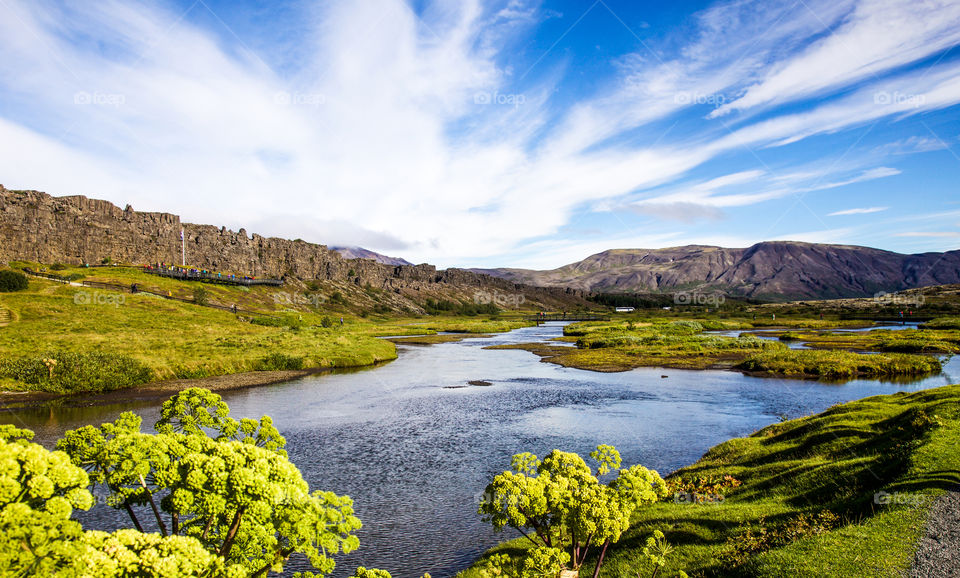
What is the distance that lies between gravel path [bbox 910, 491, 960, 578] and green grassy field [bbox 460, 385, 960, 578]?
213mm

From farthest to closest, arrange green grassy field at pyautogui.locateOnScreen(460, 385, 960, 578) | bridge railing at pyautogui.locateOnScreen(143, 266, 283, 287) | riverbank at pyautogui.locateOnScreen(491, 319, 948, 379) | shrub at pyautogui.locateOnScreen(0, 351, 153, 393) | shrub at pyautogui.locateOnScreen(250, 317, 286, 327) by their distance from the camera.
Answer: bridge railing at pyautogui.locateOnScreen(143, 266, 283, 287) < shrub at pyautogui.locateOnScreen(250, 317, 286, 327) < riverbank at pyautogui.locateOnScreen(491, 319, 948, 379) < shrub at pyautogui.locateOnScreen(0, 351, 153, 393) < green grassy field at pyautogui.locateOnScreen(460, 385, 960, 578)

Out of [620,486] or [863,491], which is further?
[863,491]

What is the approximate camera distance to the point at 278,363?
67312 millimetres

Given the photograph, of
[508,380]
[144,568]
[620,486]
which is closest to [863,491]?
[620,486]

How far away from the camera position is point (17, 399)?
43625 millimetres

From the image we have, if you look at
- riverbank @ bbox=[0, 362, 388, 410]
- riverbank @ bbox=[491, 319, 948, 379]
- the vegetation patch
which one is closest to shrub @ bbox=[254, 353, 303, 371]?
riverbank @ bbox=[0, 362, 388, 410]

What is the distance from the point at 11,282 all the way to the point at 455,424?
93455 mm

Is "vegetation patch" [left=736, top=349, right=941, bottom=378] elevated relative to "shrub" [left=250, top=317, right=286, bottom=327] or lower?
lower

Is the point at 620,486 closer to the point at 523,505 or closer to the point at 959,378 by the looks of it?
the point at 523,505

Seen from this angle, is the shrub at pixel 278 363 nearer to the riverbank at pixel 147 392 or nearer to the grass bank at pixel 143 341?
the grass bank at pixel 143 341

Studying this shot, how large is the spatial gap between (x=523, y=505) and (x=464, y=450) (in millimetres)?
22650

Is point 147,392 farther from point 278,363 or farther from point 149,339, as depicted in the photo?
point 149,339

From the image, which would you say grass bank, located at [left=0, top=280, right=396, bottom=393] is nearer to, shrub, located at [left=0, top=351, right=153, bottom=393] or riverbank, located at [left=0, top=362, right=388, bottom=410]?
shrub, located at [left=0, top=351, right=153, bottom=393]

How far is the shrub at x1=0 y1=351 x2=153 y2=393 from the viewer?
4712 cm
